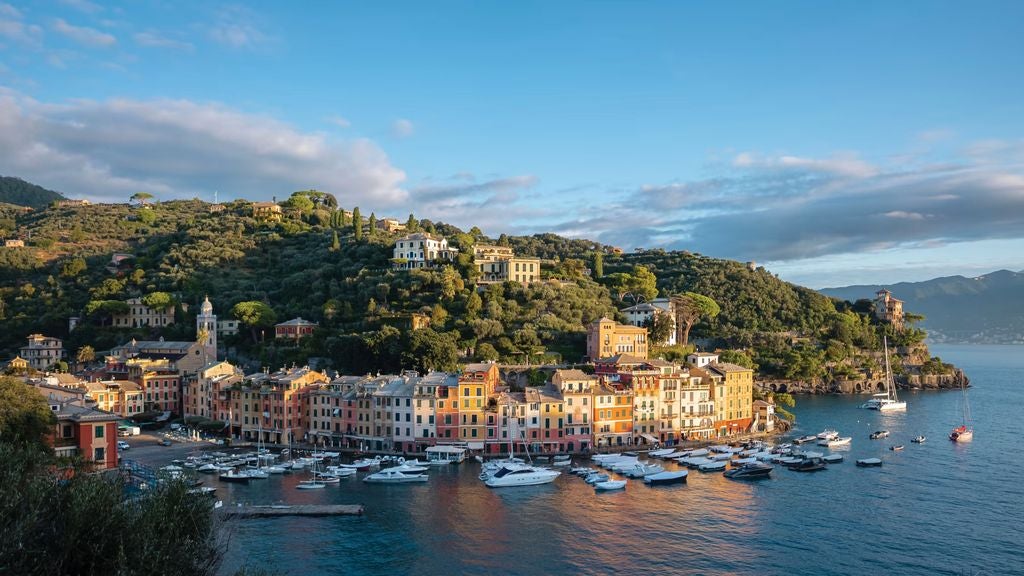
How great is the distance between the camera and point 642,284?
336ft

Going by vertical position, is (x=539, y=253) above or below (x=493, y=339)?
above

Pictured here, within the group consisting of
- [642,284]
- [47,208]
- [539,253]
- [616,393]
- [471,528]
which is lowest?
[471,528]

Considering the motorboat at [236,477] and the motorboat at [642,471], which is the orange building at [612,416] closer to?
the motorboat at [642,471]

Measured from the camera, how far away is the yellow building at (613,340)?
73.9 meters

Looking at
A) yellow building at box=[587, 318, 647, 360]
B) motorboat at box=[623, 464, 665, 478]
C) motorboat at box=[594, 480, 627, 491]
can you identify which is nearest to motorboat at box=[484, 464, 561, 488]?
motorboat at box=[594, 480, 627, 491]

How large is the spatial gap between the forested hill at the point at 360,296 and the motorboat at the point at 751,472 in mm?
26640

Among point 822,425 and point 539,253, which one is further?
point 539,253

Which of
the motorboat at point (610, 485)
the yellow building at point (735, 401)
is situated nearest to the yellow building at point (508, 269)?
the yellow building at point (735, 401)

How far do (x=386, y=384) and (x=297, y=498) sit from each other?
630 inches

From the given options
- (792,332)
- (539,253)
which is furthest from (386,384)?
(539,253)

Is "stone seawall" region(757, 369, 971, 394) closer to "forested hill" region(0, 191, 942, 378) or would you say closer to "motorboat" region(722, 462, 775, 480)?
"forested hill" region(0, 191, 942, 378)

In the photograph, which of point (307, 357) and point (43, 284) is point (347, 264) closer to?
point (307, 357)

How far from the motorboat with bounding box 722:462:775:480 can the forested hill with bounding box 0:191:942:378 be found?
2664 centimetres

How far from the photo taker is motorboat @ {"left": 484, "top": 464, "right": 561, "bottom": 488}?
4591 centimetres
